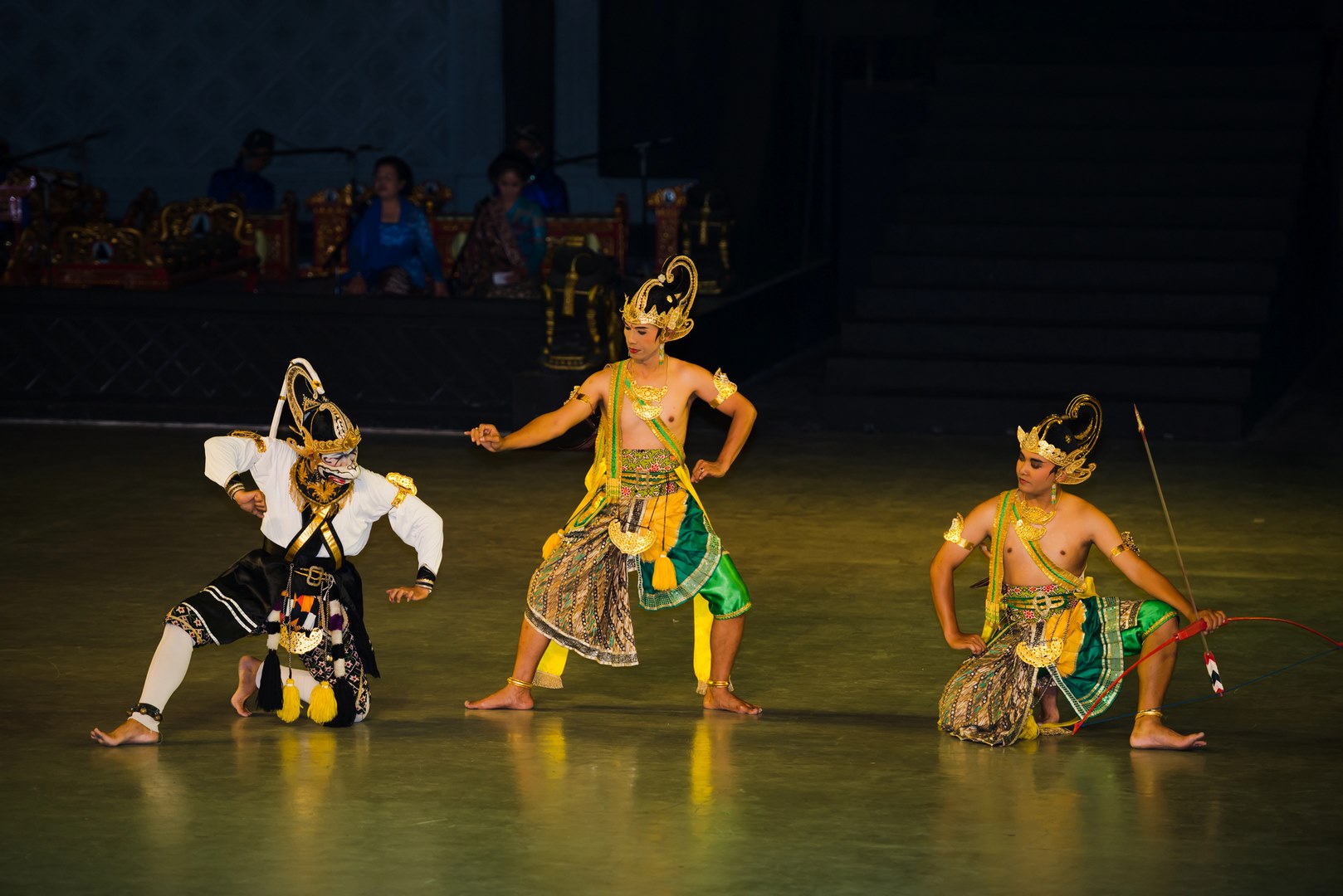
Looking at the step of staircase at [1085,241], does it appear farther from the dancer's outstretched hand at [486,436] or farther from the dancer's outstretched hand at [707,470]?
the dancer's outstretched hand at [486,436]

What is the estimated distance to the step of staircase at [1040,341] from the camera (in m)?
13.2

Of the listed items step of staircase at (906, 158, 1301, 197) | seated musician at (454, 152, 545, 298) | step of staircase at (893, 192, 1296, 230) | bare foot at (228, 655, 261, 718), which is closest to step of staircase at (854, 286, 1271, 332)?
step of staircase at (893, 192, 1296, 230)

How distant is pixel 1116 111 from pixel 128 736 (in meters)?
10.8

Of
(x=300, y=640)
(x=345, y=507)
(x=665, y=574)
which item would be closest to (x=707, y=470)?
(x=665, y=574)

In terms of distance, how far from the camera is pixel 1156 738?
648 centimetres

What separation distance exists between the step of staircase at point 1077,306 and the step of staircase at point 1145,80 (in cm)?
252

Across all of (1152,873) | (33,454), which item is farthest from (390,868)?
(33,454)

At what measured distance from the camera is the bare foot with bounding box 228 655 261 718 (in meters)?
6.75

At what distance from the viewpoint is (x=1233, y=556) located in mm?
9484

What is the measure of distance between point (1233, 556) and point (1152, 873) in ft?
14.2

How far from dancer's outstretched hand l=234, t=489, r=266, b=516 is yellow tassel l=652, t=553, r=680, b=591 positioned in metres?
1.28

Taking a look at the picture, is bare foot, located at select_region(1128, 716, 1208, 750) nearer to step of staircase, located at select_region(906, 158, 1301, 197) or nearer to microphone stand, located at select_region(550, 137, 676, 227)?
step of staircase, located at select_region(906, 158, 1301, 197)

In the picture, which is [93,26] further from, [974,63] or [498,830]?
[498,830]

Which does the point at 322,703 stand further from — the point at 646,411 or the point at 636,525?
the point at 646,411
